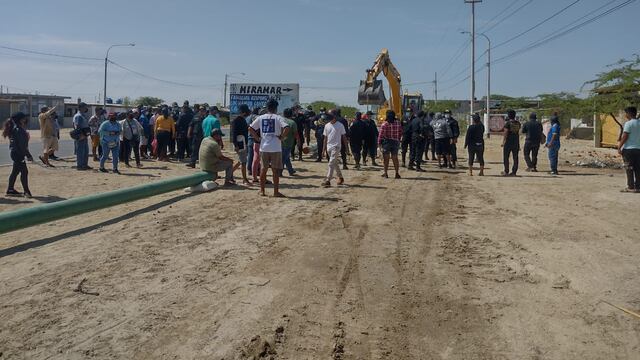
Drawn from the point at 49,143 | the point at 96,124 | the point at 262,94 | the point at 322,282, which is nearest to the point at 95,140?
the point at 96,124

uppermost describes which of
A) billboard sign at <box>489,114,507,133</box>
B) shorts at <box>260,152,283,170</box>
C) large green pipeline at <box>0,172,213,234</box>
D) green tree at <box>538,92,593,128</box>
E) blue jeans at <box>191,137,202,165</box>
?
billboard sign at <box>489,114,507,133</box>

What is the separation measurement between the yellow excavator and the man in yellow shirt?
26.5 feet

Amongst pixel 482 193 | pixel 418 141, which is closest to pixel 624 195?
pixel 482 193

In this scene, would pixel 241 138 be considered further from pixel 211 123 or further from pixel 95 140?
pixel 95 140

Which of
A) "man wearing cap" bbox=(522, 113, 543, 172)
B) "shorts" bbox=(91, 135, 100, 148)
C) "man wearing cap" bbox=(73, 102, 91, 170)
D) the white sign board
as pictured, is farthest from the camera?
the white sign board

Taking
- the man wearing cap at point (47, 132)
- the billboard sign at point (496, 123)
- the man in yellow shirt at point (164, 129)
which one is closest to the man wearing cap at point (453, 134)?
the man in yellow shirt at point (164, 129)

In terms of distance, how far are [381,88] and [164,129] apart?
9384 millimetres

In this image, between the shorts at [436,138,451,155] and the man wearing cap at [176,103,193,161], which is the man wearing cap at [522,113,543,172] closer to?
the shorts at [436,138,451,155]

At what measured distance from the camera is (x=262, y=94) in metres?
23.9

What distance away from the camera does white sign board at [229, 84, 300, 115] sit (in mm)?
23922

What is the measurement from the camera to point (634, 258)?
6.87 meters

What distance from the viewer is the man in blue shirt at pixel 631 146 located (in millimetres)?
11859

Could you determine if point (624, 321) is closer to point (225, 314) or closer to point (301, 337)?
point (301, 337)

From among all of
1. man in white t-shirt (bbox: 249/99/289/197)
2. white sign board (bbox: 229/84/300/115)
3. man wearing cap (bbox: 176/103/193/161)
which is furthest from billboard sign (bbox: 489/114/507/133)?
man in white t-shirt (bbox: 249/99/289/197)
